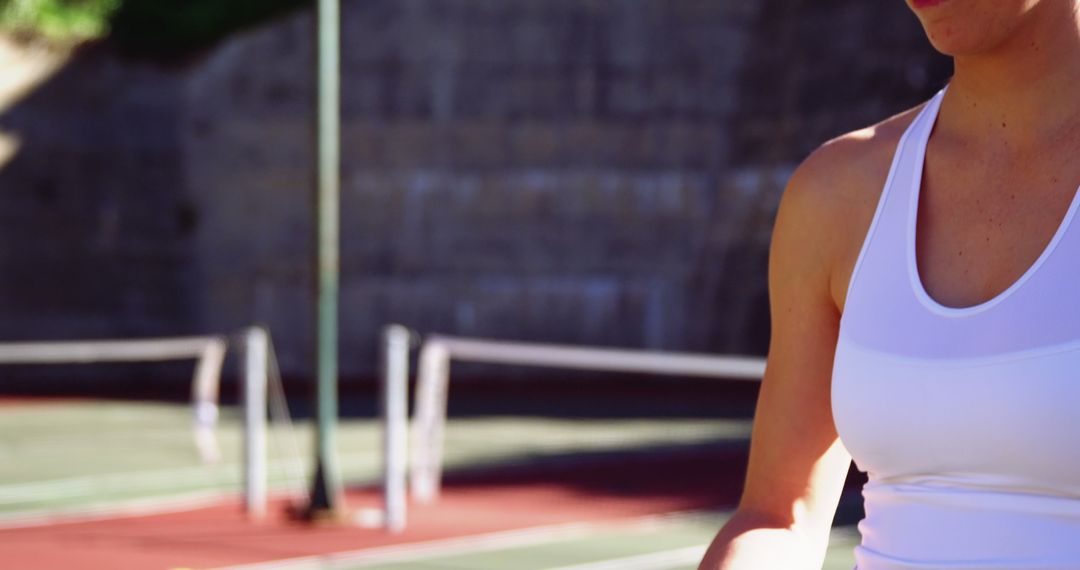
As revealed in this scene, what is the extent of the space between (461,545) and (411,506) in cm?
177

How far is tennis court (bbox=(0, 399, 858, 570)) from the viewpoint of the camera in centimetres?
986

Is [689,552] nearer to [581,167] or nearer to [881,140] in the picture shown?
[881,140]

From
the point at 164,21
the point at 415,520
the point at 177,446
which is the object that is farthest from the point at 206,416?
the point at 164,21

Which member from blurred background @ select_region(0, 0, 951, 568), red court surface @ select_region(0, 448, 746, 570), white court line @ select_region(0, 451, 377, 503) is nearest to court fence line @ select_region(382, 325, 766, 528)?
red court surface @ select_region(0, 448, 746, 570)

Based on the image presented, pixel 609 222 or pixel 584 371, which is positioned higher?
pixel 609 222

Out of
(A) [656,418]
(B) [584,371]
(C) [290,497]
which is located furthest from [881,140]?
(B) [584,371]

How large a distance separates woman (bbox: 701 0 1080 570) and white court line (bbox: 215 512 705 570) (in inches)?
306

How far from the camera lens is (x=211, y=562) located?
31.4ft

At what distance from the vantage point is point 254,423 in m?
11.2

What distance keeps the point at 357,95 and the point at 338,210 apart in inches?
69.7

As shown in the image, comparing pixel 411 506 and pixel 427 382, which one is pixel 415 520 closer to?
pixel 411 506

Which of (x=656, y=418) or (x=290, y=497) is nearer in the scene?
(x=290, y=497)

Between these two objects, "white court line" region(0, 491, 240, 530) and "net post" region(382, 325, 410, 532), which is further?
"white court line" region(0, 491, 240, 530)

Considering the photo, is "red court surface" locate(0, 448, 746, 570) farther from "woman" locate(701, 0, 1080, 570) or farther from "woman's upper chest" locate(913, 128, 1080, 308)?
"woman's upper chest" locate(913, 128, 1080, 308)
